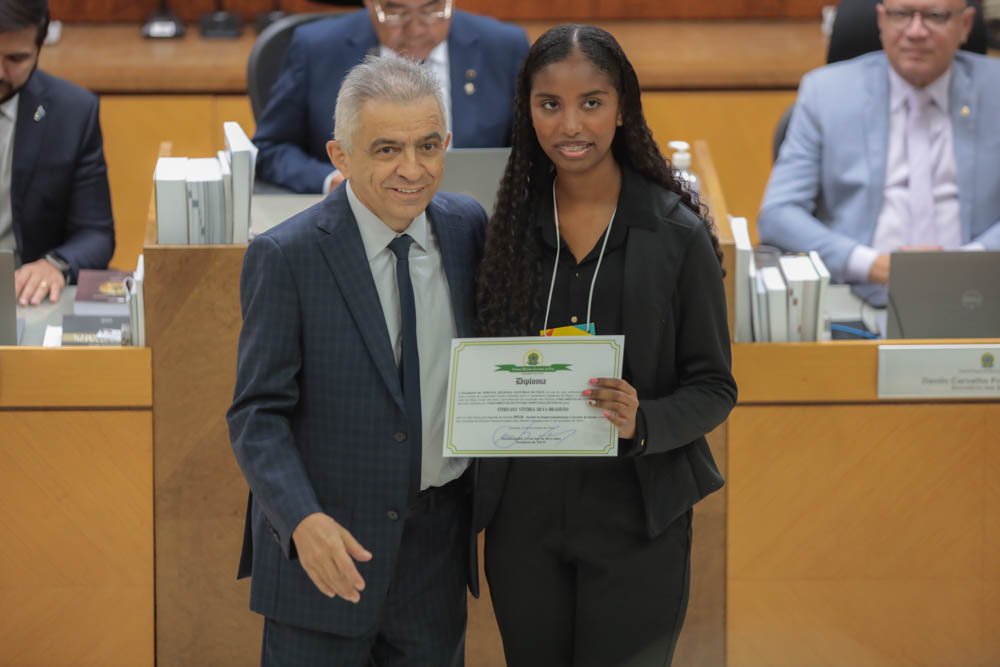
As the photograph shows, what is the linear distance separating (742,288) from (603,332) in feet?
2.83

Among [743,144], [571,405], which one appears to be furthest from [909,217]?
[571,405]

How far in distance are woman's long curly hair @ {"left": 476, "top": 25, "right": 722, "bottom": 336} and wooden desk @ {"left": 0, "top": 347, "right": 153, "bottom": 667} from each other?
1.04m

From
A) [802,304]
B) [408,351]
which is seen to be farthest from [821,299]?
[408,351]

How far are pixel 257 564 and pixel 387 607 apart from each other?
0.20 meters

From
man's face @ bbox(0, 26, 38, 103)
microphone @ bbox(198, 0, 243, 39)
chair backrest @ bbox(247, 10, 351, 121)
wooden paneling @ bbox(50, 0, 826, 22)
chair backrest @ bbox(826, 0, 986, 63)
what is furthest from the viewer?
wooden paneling @ bbox(50, 0, 826, 22)

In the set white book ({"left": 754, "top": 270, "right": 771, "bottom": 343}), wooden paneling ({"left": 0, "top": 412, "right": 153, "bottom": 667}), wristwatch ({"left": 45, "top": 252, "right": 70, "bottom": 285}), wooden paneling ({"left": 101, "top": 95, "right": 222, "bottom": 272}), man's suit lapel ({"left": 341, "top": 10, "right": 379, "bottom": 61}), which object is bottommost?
wooden paneling ({"left": 0, "top": 412, "right": 153, "bottom": 667})

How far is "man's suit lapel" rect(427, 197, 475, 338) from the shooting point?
6.11ft

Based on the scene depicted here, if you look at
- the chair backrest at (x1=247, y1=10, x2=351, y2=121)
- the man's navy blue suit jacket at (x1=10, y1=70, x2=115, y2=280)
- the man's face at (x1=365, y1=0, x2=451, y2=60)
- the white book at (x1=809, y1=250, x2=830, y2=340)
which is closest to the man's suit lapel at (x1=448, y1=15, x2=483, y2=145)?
the man's face at (x1=365, y1=0, x2=451, y2=60)

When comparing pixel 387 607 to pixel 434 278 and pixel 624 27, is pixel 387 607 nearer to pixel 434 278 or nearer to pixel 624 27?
pixel 434 278

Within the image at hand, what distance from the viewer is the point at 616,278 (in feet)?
6.12

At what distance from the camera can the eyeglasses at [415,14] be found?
11.1 feet

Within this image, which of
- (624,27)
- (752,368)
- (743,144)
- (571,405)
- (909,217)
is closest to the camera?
Result: (571,405)

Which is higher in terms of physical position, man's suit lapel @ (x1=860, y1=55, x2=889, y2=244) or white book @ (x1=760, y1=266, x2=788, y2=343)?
man's suit lapel @ (x1=860, y1=55, x2=889, y2=244)

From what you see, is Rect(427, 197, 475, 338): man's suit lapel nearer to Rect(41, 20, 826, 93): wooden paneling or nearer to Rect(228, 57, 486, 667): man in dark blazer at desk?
Rect(228, 57, 486, 667): man in dark blazer at desk
